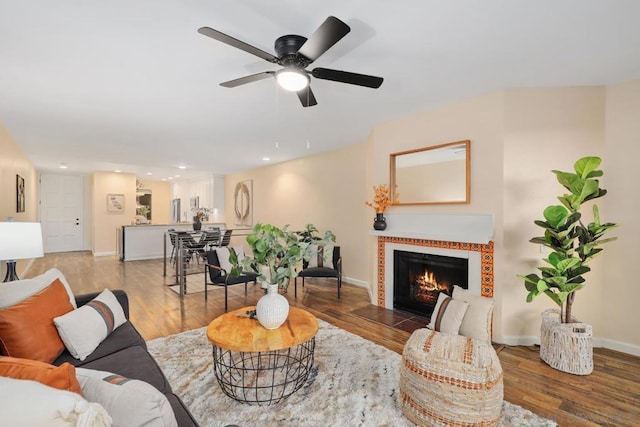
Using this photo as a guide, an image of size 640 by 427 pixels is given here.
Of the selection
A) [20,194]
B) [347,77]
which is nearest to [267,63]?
[347,77]

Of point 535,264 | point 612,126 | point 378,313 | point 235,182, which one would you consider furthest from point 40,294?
point 235,182

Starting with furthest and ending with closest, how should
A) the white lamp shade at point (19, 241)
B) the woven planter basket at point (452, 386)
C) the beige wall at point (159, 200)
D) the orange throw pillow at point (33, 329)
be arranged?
1. the beige wall at point (159, 200)
2. the white lamp shade at point (19, 241)
3. the woven planter basket at point (452, 386)
4. the orange throw pillow at point (33, 329)

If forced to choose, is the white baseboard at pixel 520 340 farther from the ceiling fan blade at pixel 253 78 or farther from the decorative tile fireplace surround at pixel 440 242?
the ceiling fan blade at pixel 253 78

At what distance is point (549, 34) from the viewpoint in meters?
2.10

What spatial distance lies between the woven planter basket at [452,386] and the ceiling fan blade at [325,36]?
1942 mm

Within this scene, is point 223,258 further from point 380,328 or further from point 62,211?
point 62,211

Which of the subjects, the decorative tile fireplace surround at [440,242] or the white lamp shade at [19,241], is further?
the decorative tile fireplace surround at [440,242]

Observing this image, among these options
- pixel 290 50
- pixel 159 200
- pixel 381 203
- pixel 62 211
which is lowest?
pixel 62 211

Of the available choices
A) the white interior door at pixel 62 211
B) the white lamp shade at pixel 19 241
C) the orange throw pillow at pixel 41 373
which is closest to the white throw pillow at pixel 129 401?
the orange throw pillow at pixel 41 373

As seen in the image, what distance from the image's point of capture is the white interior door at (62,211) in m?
8.92

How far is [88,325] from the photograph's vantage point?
1.90 meters

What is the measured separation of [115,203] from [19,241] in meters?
7.61

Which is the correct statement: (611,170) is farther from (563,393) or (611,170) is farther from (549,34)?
(563,393)

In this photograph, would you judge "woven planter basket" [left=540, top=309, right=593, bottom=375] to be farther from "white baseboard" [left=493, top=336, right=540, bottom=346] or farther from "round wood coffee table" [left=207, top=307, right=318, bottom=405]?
"round wood coffee table" [left=207, top=307, right=318, bottom=405]
